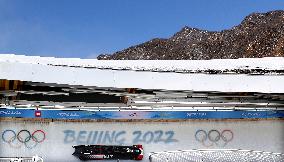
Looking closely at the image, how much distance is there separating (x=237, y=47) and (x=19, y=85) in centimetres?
7900

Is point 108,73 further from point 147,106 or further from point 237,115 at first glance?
point 237,115

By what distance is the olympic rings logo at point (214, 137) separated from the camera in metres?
22.6

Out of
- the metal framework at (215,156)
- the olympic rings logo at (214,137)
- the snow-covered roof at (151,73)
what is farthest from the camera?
the olympic rings logo at (214,137)

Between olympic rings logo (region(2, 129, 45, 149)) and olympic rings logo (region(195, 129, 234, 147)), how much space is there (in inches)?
297

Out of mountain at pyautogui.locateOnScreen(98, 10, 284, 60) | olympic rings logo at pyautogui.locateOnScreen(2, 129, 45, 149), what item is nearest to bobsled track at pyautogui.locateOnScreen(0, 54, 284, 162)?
olympic rings logo at pyautogui.locateOnScreen(2, 129, 45, 149)

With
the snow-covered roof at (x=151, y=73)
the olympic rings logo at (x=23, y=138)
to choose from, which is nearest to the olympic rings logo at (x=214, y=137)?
the snow-covered roof at (x=151, y=73)

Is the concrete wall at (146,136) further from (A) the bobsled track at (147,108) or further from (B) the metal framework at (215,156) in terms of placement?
(B) the metal framework at (215,156)

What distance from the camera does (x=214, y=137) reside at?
2275 cm

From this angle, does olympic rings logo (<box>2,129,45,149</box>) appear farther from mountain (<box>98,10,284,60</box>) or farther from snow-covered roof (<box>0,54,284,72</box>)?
mountain (<box>98,10,284,60</box>)

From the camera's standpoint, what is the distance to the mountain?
8894 cm

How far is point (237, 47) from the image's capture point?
3740 inches

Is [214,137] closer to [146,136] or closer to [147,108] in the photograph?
[146,136]

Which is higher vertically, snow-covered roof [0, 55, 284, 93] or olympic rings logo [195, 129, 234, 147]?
snow-covered roof [0, 55, 284, 93]

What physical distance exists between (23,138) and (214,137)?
9.17m
